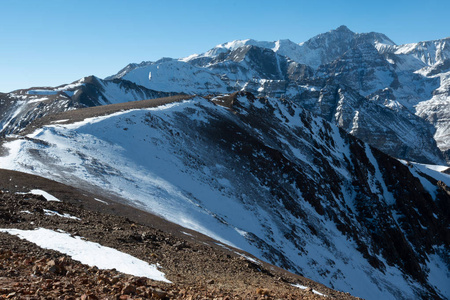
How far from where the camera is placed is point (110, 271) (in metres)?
11.2

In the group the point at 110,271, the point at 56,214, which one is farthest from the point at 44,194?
the point at 110,271

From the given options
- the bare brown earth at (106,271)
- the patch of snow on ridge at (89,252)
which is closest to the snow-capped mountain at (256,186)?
the bare brown earth at (106,271)

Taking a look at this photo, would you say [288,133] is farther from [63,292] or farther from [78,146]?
[63,292]

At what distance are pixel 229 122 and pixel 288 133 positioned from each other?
20.1 metres

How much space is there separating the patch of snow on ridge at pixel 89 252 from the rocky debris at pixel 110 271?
48 centimetres

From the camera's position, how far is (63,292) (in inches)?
309

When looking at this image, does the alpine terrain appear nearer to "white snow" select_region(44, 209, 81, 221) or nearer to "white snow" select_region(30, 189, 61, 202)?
"white snow" select_region(44, 209, 81, 221)

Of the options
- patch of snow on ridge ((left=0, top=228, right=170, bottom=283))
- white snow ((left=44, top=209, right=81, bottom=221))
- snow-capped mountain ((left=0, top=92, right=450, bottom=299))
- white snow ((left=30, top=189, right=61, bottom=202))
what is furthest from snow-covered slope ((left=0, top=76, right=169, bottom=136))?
patch of snow on ridge ((left=0, top=228, right=170, bottom=283))

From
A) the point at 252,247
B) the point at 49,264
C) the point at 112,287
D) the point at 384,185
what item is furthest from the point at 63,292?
the point at 384,185

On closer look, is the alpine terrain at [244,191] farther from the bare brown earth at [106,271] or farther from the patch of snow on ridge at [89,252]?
the patch of snow on ridge at [89,252]

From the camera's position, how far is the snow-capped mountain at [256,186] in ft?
109

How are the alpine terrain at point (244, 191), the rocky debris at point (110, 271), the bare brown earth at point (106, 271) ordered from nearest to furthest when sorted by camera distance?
the rocky debris at point (110, 271)
the bare brown earth at point (106, 271)
the alpine terrain at point (244, 191)

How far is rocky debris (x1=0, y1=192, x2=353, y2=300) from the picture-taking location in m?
8.34

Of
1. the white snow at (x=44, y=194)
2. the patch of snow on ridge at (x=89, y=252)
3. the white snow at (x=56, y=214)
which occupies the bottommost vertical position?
the white snow at (x=44, y=194)
